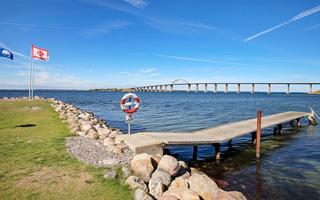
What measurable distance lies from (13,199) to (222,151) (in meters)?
10.8

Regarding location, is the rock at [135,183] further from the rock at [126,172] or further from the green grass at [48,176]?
the rock at [126,172]

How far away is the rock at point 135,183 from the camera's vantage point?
602 cm

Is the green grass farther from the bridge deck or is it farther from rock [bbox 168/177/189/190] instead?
the bridge deck

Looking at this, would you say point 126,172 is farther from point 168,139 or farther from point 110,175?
point 168,139

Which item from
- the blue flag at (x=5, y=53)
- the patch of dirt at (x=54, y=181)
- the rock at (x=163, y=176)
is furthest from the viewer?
the blue flag at (x=5, y=53)

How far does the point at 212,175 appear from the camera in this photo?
999cm

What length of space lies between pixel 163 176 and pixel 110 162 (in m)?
1.93

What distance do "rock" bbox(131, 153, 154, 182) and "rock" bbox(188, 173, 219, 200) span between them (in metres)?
1.13

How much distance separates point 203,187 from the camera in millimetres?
6230

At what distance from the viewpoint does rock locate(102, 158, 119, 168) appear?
24.6 ft

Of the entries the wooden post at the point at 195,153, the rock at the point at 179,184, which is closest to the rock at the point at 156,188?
the rock at the point at 179,184

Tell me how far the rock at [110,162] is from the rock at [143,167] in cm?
74

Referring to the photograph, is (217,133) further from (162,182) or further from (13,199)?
(13,199)

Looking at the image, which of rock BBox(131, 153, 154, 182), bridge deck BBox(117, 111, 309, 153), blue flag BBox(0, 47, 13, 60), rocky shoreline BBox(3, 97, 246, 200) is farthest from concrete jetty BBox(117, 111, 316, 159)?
blue flag BBox(0, 47, 13, 60)
